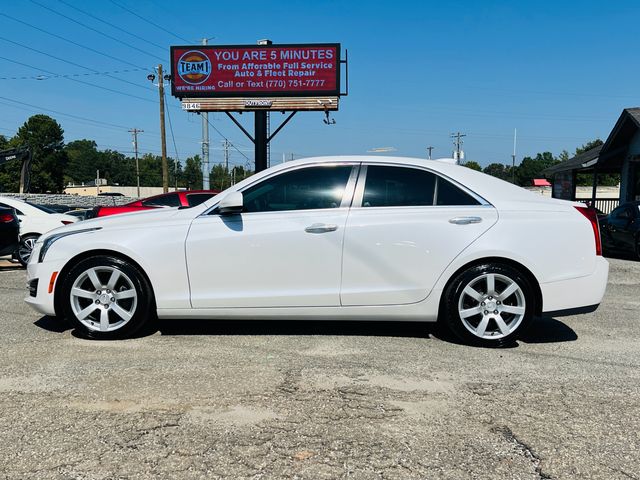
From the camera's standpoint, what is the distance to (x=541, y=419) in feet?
10.1

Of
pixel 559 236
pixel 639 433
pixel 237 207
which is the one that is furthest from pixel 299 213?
pixel 639 433

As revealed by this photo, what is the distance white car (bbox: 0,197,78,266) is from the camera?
33.3 ft

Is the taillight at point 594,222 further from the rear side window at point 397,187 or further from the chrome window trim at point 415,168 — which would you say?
the rear side window at point 397,187

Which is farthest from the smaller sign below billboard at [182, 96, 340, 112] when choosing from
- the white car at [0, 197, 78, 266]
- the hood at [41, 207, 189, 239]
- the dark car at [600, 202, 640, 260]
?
the hood at [41, 207, 189, 239]

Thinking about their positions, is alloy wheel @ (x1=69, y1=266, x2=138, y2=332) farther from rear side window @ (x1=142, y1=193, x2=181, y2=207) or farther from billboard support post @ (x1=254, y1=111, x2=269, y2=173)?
billboard support post @ (x1=254, y1=111, x2=269, y2=173)

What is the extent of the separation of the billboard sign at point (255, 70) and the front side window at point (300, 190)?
17935 mm

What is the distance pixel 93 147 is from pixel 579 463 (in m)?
171

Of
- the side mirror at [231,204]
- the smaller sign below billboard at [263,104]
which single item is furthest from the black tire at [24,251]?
the smaller sign below billboard at [263,104]

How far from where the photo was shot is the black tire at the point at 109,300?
14.9ft

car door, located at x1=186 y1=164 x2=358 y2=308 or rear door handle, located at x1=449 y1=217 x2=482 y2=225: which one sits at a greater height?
rear door handle, located at x1=449 y1=217 x2=482 y2=225

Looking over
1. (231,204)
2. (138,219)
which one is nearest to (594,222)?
(231,204)

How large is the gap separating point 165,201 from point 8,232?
9.93 ft

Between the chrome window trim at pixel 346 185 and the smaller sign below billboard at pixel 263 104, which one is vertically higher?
the smaller sign below billboard at pixel 263 104

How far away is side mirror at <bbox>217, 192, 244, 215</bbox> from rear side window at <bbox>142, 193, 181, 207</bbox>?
264 inches
